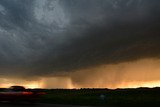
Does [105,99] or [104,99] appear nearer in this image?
[104,99]

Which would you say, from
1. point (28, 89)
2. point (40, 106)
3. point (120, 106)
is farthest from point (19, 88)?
point (120, 106)

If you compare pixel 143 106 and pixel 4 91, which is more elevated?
pixel 4 91

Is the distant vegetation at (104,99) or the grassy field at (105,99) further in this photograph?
the distant vegetation at (104,99)

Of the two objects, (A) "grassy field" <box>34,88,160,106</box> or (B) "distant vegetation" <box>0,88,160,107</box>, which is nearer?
(A) "grassy field" <box>34,88,160,106</box>

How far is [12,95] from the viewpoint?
28266 millimetres

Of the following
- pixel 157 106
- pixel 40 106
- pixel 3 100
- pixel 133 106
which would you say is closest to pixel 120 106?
pixel 133 106

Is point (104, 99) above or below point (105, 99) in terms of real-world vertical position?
below

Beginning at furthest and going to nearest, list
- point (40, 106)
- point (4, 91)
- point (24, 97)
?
point (4, 91), point (24, 97), point (40, 106)

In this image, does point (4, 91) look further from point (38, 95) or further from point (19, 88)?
point (38, 95)

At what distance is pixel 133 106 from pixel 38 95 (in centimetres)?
878

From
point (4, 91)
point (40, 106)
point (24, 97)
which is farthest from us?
point (4, 91)

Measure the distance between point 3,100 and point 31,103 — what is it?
8.90 ft

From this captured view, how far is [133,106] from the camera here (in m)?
27.0

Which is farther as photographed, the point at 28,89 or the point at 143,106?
the point at 28,89
